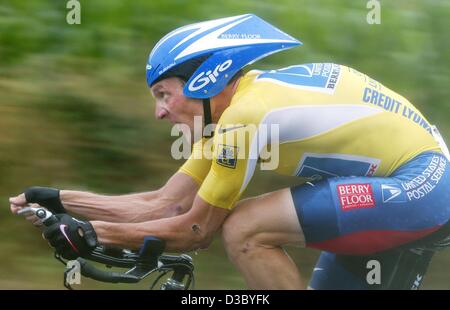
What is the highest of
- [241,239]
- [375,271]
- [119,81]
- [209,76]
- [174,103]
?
[119,81]

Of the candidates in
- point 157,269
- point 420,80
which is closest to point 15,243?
point 157,269

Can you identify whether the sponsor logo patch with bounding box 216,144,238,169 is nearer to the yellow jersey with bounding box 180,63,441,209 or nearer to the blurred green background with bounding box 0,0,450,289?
the yellow jersey with bounding box 180,63,441,209

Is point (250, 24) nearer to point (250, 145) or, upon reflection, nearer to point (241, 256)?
point (250, 145)

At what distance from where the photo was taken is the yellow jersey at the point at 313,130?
381 centimetres

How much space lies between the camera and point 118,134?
606 centimetres

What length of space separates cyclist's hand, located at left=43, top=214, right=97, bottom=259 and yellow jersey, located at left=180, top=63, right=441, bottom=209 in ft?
1.53

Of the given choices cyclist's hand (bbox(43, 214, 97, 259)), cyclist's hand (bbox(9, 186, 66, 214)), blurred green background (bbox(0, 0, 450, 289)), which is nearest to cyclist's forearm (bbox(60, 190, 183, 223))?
cyclist's hand (bbox(9, 186, 66, 214))

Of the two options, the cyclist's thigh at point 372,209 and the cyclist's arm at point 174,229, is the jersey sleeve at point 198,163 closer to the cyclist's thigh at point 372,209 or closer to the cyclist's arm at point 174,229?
the cyclist's arm at point 174,229

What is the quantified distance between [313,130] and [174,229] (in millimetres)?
683

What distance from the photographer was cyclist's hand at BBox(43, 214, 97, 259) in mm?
3666

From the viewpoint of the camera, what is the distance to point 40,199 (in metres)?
4.09

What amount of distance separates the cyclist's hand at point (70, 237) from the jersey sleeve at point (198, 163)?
0.77 m

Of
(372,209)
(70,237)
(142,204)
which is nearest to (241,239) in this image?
(372,209)

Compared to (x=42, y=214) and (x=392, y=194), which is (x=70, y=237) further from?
(x=392, y=194)
